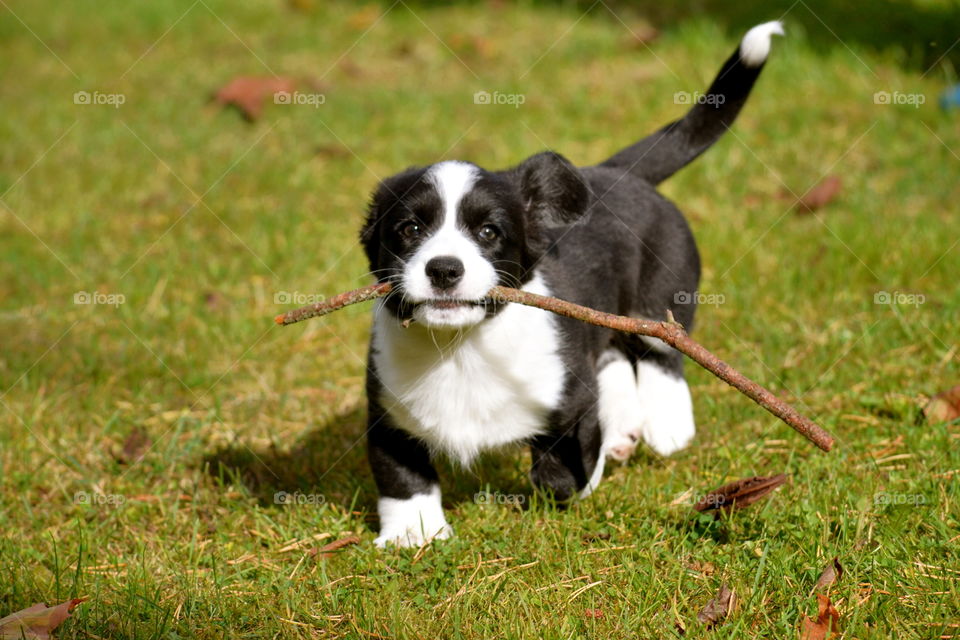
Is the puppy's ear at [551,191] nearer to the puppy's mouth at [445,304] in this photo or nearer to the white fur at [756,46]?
the puppy's mouth at [445,304]

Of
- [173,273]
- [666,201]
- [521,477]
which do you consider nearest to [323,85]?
[173,273]

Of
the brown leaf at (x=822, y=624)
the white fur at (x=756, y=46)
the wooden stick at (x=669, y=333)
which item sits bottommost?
the brown leaf at (x=822, y=624)

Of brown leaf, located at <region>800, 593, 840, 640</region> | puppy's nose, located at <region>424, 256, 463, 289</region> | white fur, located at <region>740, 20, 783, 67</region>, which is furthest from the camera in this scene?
white fur, located at <region>740, 20, 783, 67</region>

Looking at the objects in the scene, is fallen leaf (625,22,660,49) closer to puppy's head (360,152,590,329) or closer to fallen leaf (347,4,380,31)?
fallen leaf (347,4,380,31)

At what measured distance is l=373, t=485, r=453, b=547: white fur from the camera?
127 inches

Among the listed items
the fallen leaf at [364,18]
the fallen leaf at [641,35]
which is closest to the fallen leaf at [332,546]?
the fallen leaf at [641,35]

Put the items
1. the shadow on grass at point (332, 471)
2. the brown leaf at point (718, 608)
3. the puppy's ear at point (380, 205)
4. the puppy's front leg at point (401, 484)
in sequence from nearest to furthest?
the brown leaf at point (718, 608) → the puppy's ear at point (380, 205) → the puppy's front leg at point (401, 484) → the shadow on grass at point (332, 471)

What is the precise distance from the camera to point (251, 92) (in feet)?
24.7

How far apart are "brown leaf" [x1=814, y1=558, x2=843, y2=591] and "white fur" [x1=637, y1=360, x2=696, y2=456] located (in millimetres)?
1029

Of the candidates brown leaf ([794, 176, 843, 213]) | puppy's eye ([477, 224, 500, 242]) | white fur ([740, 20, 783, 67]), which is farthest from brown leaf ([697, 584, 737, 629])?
brown leaf ([794, 176, 843, 213])

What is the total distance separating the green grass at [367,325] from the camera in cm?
283

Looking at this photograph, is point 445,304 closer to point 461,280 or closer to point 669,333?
point 461,280

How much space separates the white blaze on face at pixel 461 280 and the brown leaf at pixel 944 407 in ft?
5.72

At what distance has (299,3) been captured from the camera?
363 inches
